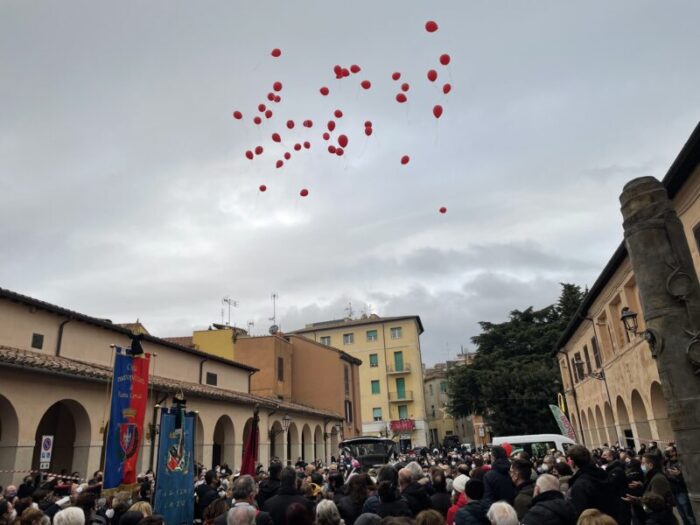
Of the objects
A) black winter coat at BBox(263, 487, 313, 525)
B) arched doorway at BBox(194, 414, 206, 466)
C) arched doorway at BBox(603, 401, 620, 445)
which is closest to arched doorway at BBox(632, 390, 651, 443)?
arched doorway at BBox(603, 401, 620, 445)

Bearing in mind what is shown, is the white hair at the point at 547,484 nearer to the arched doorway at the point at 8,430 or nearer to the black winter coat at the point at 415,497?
the black winter coat at the point at 415,497

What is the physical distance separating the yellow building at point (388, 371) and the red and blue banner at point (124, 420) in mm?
47684

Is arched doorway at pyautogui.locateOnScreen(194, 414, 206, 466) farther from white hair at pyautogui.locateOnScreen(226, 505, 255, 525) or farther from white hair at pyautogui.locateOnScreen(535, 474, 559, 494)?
white hair at pyautogui.locateOnScreen(535, 474, 559, 494)

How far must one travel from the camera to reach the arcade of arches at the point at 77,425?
11.7 metres

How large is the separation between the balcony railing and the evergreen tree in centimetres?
1054

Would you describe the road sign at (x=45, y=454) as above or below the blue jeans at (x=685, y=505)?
above

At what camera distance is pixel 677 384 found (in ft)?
18.0

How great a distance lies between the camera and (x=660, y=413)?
1533 cm

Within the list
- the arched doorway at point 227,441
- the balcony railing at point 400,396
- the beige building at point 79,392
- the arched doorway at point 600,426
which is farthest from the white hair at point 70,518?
the balcony railing at point 400,396

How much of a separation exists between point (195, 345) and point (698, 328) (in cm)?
3477

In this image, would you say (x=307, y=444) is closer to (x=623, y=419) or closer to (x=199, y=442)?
(x=199, y=442)

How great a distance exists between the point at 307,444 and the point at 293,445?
6.38 feet

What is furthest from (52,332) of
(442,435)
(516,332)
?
(442,435)

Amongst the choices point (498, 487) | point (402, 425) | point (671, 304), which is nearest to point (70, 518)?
point (498, 487)
